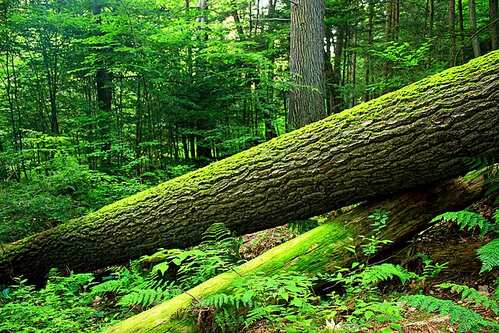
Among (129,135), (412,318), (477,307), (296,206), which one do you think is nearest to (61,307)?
(296,206)

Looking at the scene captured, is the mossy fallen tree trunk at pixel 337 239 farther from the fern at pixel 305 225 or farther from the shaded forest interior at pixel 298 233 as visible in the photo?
the fern at pixel 305 225

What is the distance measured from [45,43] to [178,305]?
8.27m

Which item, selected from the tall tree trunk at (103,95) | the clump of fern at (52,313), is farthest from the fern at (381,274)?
the tall tree trunk at (103,95)

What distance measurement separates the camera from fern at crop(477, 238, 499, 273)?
2.82 meters

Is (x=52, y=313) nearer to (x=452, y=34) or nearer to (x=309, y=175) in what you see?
(x=309, y=175)

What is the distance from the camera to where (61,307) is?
4.38 m

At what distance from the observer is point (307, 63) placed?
27.5 ft

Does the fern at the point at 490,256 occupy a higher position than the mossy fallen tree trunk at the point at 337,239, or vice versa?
the fern at the point at 490,256

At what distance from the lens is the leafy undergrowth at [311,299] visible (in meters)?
2.82

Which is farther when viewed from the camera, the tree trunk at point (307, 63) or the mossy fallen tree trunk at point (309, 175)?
the tree trunk at point (307, 63)

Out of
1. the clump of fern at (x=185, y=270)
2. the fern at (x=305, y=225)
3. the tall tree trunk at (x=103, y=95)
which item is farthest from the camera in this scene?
the tall tree trunk at (x=103, y=95)

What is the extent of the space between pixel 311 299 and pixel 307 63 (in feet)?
19.9

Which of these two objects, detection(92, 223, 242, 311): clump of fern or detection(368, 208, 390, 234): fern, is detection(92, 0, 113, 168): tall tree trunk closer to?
detection(92, 223, 242, 311): clump of fern

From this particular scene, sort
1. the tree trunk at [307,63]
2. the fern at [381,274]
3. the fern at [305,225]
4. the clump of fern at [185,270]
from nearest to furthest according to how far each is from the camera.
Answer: the fern at [381,274]
the clump of fern at [185,270]
the fern at [305,225]
the tree trunk at [307,63]
